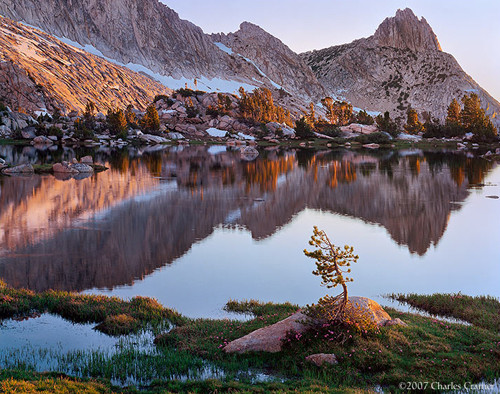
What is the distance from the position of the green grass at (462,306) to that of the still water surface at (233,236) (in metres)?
1.62

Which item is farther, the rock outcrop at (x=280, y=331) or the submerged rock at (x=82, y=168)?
the submerged rock at (x=82, y=168)

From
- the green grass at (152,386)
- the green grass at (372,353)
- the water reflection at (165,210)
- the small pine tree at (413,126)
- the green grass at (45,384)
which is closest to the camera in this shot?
the green grass at (45,384)

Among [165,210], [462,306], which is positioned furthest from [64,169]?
[462,306]

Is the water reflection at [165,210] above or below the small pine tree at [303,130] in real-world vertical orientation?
below

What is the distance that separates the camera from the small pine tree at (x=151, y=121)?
163000mm

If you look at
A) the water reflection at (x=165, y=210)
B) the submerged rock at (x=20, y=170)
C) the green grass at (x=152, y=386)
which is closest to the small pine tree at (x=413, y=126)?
the water reflection at (x=165, y=210)

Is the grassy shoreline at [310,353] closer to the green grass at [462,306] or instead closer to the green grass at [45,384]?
the green grass at [45,384]

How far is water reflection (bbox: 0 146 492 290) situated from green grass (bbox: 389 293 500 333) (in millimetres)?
8493

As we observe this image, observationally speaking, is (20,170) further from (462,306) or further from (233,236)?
(462,306)

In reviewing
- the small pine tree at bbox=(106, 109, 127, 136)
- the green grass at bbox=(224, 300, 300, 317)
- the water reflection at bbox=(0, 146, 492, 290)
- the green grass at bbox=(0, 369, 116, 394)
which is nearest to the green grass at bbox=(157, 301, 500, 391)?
the green grass at bbox=(224, 300, 300, 317)

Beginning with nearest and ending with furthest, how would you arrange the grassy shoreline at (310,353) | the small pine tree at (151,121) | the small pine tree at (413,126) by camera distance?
the grassy shoreline at (310,353), the small pine tree at (151,121), the small pine tree at (413,126)

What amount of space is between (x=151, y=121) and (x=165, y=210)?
134218 millimetres

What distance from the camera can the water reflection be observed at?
75.0ft

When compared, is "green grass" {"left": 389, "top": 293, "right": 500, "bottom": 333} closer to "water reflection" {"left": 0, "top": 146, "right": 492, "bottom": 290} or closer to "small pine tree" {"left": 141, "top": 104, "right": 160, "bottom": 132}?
"water reflection" {"left": 0, "top": 146, "right": 492, "bottom": 290}
